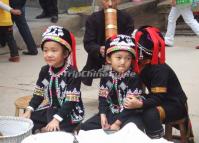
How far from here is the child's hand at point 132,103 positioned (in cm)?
339

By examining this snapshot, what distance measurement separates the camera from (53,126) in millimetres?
3439

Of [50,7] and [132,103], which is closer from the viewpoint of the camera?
[132,103]

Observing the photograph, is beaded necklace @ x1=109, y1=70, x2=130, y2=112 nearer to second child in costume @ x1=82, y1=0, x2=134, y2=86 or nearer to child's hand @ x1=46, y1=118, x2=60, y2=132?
child's hand @ x1=46, y1=118, x2=60, y2=132

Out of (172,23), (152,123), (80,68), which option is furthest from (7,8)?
(152,123)

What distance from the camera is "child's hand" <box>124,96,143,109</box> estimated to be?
133 inches

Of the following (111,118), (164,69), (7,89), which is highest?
(164,69)

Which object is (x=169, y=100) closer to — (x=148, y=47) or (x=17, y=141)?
(x=148, y=47)

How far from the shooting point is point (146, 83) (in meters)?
3.68

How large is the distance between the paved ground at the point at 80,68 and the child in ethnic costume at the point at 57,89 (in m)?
1.20

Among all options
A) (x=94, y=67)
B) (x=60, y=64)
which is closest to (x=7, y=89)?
(x=94, y=67)

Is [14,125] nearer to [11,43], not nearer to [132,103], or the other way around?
[132,103]

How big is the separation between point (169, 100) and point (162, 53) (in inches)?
14.2

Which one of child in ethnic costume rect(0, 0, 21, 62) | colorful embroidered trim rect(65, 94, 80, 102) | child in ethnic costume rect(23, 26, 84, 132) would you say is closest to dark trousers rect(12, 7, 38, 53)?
child in ethnic costume rect(0, 0, 21, 62)

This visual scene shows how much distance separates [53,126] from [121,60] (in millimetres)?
656
